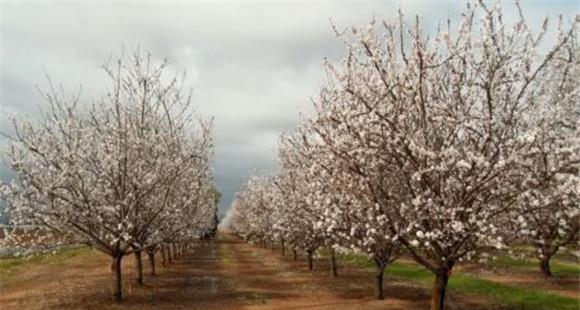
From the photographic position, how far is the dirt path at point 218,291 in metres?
24.5

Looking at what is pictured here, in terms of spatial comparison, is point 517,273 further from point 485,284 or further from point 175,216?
point 175,216

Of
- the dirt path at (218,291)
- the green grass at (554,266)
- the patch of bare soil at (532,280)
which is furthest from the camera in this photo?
the green grass at (554,266)

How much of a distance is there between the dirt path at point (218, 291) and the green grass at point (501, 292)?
4.46ft

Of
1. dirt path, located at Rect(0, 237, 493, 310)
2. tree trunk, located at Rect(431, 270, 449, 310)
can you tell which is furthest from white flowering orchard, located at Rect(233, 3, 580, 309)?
dirt path, located at Rect(0, 237, 493, 310)

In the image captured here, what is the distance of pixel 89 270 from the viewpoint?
42406mm

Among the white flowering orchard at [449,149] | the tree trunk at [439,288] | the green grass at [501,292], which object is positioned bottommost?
the green grass at [501,292]

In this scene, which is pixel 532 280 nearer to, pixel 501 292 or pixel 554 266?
pixel 501 292

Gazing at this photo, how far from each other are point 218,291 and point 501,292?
13.6 metres


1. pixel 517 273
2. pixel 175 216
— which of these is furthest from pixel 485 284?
pixel 175 216

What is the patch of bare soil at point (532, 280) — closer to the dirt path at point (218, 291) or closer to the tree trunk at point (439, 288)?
the dirt path at point (218, 291)

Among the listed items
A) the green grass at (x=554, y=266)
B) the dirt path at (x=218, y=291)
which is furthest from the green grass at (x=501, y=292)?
the green grass at (x=554, y=266)

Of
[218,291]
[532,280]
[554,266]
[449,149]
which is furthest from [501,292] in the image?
[449,149]

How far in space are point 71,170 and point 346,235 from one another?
494 inches

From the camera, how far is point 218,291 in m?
29.3
